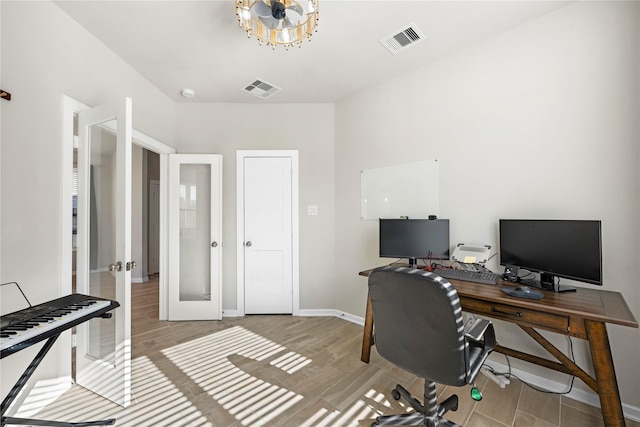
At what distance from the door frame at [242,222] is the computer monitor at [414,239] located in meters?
1.32

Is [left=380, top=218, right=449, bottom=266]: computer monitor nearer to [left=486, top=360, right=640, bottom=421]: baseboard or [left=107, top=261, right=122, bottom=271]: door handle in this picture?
[left=486, top=360, right=640, bottom=421]: baseboard

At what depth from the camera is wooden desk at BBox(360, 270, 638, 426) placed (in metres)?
1.36

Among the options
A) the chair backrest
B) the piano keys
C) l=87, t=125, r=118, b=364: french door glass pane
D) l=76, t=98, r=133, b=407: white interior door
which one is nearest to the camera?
the piano keys

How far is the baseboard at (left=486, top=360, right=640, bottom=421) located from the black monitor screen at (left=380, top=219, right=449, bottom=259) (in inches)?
39.2

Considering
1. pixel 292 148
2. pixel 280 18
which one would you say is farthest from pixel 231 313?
pixel 280 18

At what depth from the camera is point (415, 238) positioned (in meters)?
2.51

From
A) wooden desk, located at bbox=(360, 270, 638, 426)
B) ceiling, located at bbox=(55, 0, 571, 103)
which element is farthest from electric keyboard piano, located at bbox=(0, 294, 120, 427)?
wooden desk, located at bbox=(360, 270, 638, 426)

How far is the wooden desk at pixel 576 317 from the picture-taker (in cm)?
136

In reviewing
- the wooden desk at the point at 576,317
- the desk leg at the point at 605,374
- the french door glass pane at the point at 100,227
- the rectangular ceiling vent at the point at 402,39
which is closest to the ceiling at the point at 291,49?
the rectangular ceiling vent at the point at 402,39

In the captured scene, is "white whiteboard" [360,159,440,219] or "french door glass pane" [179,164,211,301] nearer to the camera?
"white whiteboard" [360,159,440,219]

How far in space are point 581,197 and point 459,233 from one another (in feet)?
2.82

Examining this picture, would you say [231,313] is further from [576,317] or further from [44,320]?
[576,317]

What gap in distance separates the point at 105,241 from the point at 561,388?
3.58m

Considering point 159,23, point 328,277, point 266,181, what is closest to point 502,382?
point 328,277
